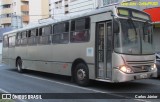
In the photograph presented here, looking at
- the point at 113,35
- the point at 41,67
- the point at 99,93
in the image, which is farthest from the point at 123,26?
the point at 41,67

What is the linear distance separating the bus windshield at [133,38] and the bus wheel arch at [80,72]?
84.7 inches

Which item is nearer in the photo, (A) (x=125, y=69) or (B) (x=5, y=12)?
(A) (x=125, y=69)

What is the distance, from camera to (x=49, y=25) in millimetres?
16047

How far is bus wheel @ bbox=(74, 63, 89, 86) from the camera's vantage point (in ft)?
42.2

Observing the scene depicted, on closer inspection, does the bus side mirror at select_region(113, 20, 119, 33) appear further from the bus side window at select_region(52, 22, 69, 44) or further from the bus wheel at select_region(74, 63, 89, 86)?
the bus side window at select_region(52, 22, 69, 44)

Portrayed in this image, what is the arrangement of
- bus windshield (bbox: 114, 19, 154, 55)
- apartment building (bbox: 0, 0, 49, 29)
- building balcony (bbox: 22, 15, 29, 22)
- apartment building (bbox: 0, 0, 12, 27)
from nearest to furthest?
1. bus windshield (bbox: 114, 19, 154, 55)
2. apartment building (bbox: 0, 0, 49, 29)
3. building balcony (bbox: 22, 15, 29, 22)
4. apartment building (bbox: 0, 0, 12, 27)

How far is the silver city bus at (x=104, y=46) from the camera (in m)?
11.2

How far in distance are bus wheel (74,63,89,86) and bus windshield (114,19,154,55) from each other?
217cm

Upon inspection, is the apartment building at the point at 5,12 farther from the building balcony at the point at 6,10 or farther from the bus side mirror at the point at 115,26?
the bus side mirror at the point at 115,26

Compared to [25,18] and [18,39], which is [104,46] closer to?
[18,39]

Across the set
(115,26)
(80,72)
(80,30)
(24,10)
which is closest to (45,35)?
(80,30)

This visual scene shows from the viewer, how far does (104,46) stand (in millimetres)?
11828

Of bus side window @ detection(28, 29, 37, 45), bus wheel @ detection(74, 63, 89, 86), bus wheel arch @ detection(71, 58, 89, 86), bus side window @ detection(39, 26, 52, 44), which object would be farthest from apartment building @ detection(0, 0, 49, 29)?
bus wheel @ detection(74, 63, 89, 86)

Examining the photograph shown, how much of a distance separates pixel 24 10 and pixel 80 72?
68.6 m
